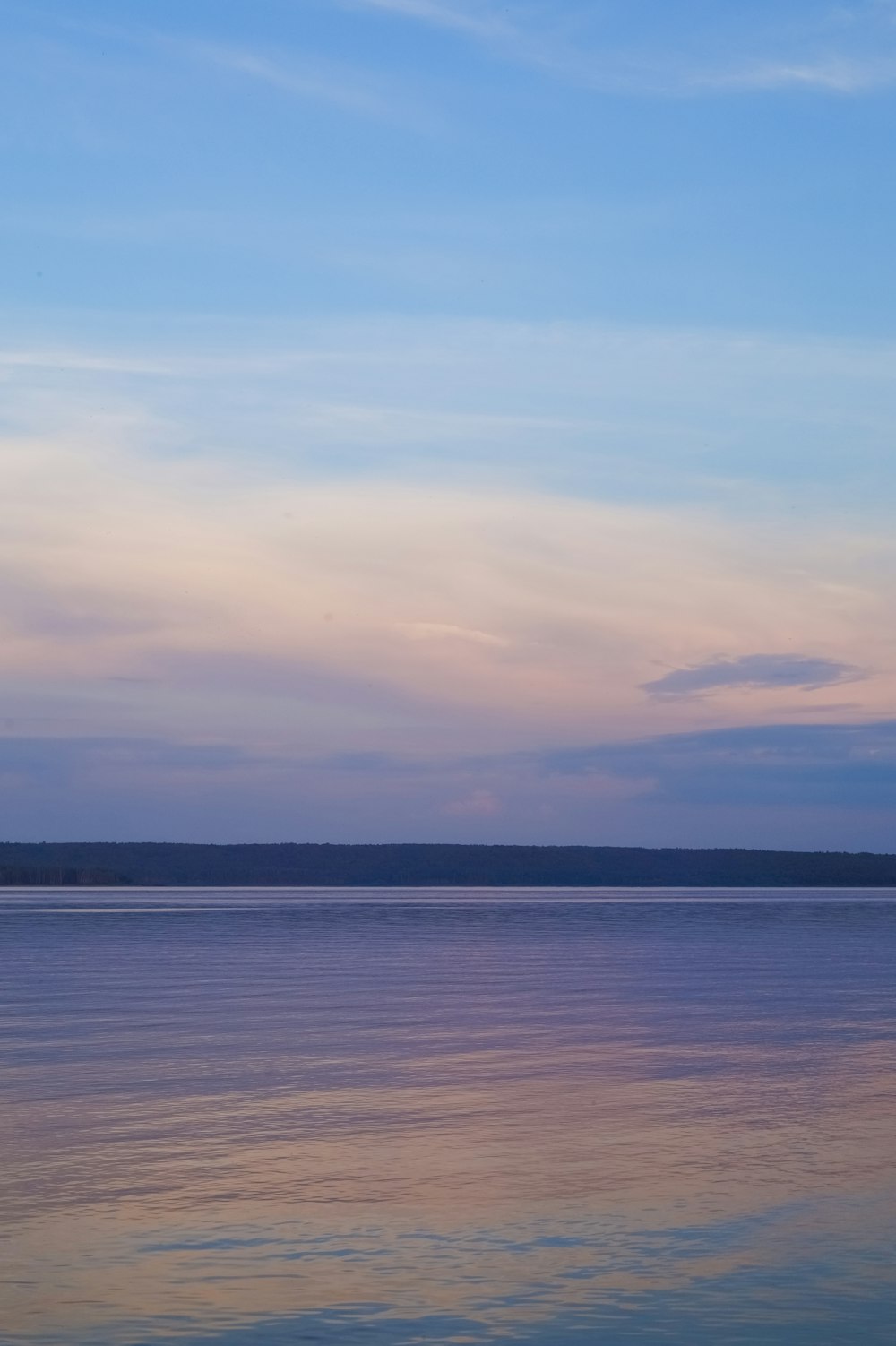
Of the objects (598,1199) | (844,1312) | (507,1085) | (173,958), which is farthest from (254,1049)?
(173,958)

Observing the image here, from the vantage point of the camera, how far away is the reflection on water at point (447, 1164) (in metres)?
7.59

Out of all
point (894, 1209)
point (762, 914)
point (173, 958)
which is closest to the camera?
point (894, 1209)

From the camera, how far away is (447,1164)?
35.3 ft

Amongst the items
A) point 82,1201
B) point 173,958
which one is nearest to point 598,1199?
point 82,1201

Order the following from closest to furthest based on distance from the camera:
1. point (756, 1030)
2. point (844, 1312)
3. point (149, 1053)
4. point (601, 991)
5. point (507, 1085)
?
point (844, 1312) → point (507, 1085) → point (149, 1053) → point (756, 1030) → point (601, 991)

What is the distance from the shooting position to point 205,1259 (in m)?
8.34

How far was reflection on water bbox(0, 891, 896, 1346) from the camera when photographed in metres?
7.59

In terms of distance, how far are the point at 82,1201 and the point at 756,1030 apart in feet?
34.3

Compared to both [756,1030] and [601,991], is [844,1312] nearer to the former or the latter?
[756,1030]

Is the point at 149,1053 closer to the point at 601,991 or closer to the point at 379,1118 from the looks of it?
the point at 379,1118

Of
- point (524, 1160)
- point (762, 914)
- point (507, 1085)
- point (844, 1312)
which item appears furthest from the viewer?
point (762, 914)

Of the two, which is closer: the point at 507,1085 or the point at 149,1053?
the point at 507,1085

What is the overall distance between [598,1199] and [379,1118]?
117 inches

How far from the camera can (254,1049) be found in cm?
1623
